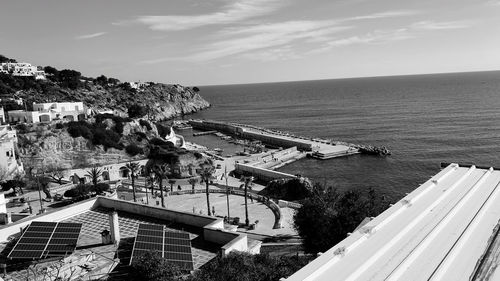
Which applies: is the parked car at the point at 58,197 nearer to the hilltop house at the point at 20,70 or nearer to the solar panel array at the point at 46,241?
the solar panel array at the point at 46,241

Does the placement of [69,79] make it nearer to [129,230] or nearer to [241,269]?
[129,230]

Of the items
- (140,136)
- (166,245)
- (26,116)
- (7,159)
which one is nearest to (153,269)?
(166,245)

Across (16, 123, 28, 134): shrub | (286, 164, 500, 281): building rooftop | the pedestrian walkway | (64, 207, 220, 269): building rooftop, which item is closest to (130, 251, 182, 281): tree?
(64, 207, 220, 269): building rooftop

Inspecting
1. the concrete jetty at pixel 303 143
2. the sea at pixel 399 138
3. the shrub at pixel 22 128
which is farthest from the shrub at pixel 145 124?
the concrete jetty at pixel 303 143

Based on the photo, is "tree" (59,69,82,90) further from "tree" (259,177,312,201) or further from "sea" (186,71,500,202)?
"tree" (259,177,312,201)

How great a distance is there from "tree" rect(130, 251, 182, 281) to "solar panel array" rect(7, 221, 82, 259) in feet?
12.7

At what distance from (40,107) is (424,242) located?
82.0 metres

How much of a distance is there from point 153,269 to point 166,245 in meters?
2.18

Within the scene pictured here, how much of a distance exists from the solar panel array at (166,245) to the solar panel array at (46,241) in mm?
3132

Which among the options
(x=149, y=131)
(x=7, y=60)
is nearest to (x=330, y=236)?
(x=149, y=131)

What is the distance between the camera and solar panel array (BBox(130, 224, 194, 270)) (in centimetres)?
1503

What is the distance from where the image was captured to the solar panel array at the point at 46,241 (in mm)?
16000

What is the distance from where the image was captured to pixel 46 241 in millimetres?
16766

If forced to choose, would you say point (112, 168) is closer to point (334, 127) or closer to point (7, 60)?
point (334, 127)
